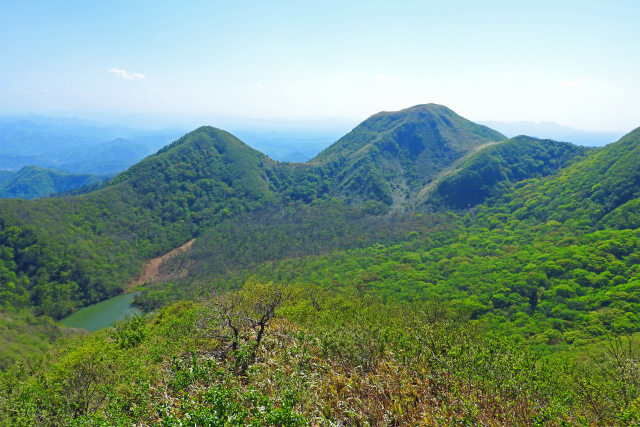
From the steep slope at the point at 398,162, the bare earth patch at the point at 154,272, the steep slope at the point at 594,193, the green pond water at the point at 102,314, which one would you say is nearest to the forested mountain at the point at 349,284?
the steep slope at the point at 594,193

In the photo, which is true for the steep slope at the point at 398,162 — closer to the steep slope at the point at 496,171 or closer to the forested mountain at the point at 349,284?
the forested mountain at the point at 349,284

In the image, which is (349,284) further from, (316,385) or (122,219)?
(122,219)

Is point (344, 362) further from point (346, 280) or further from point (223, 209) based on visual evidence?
point (223, 209)

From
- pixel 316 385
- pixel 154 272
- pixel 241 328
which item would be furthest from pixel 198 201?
pixel 316 385

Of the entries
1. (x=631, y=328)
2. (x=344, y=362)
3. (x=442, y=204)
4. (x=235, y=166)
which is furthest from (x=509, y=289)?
(x=235, y=166)

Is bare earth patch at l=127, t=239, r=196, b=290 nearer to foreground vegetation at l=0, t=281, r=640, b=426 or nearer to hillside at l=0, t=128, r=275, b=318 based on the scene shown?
hillside at l=0, t=128, r=275, b=318
